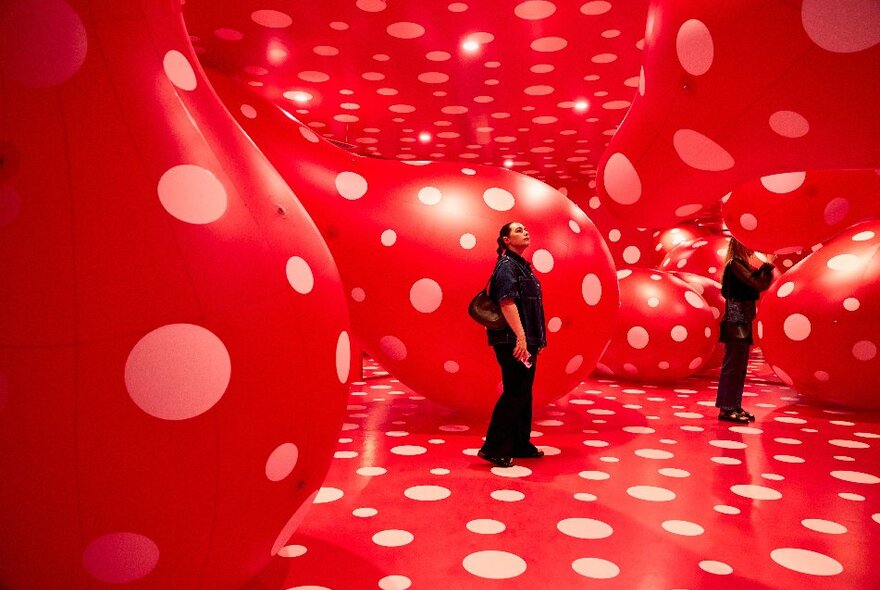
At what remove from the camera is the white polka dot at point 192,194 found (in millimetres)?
1060

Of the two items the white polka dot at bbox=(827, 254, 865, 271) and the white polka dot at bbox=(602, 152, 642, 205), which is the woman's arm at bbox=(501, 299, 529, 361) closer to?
the white polka dot at bbox=(602, 152, 642, 205)

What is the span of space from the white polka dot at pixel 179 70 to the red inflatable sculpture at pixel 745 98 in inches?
36.5

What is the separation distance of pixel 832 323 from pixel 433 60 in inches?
124

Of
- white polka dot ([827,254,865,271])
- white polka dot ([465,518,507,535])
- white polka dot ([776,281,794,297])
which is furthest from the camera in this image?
white polka dot ([776,281,794,297])

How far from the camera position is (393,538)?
72.4 inches

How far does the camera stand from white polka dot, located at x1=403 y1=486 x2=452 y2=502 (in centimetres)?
220

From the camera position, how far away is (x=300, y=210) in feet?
4.51

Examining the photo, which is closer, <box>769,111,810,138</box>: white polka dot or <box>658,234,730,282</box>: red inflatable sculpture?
<box>769,111,810,138</box>: white polka dot

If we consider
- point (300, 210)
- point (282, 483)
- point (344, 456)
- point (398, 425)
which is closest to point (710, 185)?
point (300, 210)

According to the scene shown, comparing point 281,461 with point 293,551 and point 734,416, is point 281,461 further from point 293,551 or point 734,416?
point 734,416

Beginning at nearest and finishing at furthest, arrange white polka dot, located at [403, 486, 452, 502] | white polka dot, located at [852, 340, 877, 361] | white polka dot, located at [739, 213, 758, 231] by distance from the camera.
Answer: white polka dot, located at [739, 213, 758, 231]
white polka dot, located at [403, 486, 452, 502]
white polka dot, located at [852, 340, 877, 361]

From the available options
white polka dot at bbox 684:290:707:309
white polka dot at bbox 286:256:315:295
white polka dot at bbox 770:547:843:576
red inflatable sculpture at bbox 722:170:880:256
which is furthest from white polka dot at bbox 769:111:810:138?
white polka dot at bbox 684:290:707:309

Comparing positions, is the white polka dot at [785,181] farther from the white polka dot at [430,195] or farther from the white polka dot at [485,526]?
the white polka dot at [430,195]

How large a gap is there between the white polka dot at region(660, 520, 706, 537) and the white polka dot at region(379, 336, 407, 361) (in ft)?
5.26
